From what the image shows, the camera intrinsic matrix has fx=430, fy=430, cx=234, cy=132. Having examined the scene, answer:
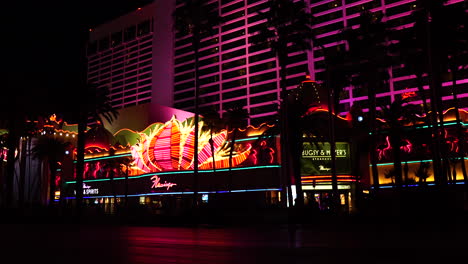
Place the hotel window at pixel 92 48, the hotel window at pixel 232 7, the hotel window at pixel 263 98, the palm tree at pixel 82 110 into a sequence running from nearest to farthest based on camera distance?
the palm tree at pixel 82 110
the hotel window at pixel 263 98
the hotel window at pixel 232 7
the hotel window at pixel 92 48

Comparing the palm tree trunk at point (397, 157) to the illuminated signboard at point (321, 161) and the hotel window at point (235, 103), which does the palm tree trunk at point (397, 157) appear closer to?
the illuminated signboard at point (321, 161)

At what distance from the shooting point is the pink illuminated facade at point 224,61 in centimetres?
9219

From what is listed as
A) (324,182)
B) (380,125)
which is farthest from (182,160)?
(380,125)

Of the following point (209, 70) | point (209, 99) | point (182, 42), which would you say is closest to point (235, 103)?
point (209, 99)

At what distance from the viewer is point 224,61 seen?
115812 mm

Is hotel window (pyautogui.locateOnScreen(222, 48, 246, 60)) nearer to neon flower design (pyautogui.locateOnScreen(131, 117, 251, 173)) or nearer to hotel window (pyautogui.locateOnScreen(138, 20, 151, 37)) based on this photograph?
hotel window (pyautogui.locateOnScreen(138, 20, 151, 37))

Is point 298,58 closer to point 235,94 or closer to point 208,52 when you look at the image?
point 235,94

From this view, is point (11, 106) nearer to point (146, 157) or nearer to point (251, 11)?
point (146, 157)

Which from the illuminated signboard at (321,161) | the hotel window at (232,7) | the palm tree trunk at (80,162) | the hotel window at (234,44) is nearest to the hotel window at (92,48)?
the hotel window at (232,7)

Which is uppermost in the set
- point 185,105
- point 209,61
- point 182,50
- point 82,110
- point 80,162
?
point 182,50

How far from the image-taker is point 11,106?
40.3 m

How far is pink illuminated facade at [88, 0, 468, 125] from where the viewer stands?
92188mm

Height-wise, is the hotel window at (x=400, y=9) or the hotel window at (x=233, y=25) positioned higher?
the hotel window at (x=233, y=25)

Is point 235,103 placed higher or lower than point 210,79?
lower
